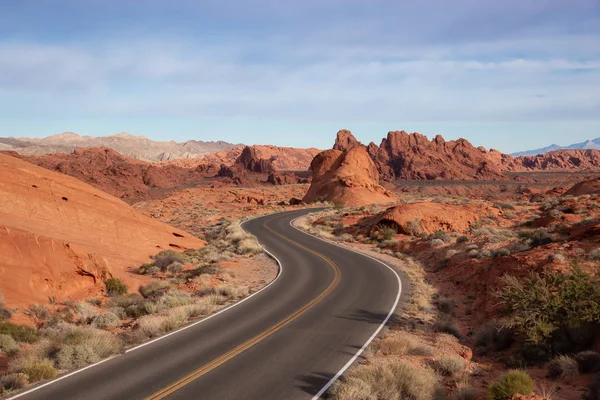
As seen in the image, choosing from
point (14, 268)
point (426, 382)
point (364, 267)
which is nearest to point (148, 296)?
point (14, 268)

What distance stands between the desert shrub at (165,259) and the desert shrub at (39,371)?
47.8 ft

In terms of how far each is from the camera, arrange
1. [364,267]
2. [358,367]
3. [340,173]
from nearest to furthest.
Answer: [358,367], [364,267], [340,173]

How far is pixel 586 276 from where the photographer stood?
13680 millimetres

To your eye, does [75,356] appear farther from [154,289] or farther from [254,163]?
[254,163]

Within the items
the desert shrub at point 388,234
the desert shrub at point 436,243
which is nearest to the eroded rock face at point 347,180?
the desert shrub at point 388,234

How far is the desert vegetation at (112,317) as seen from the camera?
11812 mm

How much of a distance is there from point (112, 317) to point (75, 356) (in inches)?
174

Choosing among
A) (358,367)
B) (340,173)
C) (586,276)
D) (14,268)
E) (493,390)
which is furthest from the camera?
(340,173)

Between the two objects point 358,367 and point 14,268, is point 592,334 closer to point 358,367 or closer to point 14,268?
point 358,367

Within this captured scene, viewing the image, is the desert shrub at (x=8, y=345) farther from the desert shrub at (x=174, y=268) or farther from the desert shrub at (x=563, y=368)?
the desert shrub at (x=563, y=368)

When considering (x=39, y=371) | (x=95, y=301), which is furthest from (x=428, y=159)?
(x=39, y=371)

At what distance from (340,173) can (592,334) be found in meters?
61.3

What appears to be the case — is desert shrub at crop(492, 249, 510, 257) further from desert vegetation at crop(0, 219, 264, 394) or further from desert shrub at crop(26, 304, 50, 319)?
desert shrub at crop(26, 304, 50, 319)

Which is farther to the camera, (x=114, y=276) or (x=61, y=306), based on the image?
(x=114, y=276)
